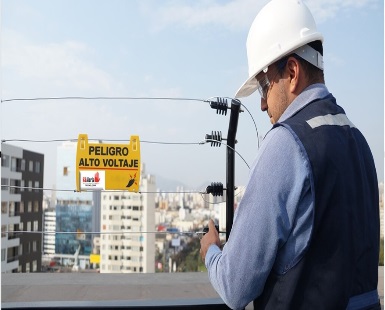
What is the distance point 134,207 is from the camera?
58562 mm

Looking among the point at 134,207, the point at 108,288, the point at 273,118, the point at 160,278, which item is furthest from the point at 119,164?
the point at 134,207

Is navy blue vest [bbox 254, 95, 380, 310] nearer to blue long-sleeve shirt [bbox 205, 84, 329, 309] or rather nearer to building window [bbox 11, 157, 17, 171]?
blue long-sleeve shirt [bbox 205, 84, 329, 309]

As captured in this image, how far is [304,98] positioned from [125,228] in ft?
184

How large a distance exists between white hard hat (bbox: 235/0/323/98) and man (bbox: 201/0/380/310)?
0.30 ft

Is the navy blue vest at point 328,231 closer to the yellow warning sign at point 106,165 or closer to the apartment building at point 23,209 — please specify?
the yellow warning sign at point 106,165

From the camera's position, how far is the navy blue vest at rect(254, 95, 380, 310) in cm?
78

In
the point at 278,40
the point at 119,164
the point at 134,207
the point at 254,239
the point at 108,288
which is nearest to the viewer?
the point at 254,239

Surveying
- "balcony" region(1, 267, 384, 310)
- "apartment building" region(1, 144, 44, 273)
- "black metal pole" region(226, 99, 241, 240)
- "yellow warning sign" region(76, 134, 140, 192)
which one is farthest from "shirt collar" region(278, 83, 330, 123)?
"apartment building" region(1, 144, 44, 273)

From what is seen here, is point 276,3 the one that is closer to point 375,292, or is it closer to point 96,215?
point 375,292

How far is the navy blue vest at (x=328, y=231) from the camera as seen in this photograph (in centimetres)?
78

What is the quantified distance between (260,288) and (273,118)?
33 cm

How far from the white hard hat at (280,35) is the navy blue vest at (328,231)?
146 mm

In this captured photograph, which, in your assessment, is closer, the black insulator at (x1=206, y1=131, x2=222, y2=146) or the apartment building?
the black insulator at (x1=206, y1=131, x2=222, y2=146)

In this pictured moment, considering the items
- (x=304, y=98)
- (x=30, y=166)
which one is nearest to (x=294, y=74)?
(x=304, y=98)
